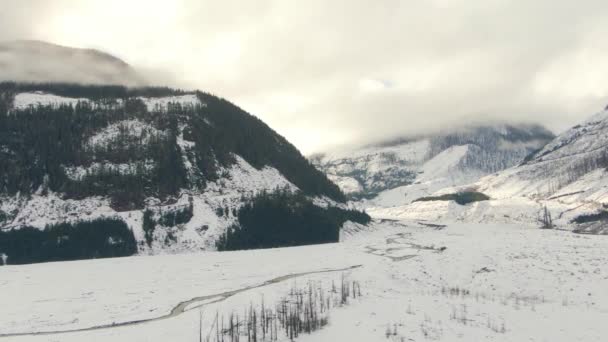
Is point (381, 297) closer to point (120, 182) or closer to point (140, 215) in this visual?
point (140, 215)

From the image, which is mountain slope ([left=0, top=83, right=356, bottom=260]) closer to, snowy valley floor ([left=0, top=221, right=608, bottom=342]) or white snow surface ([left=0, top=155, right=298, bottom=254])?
white snow surface ([left=0, top=155, right=298, bottom=254])

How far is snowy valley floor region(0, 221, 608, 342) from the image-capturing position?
34.0 metres

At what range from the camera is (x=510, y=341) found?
2992 cm

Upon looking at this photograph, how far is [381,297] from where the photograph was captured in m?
46.9

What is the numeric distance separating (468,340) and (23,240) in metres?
134

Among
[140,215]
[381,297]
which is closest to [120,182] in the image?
[140,215]

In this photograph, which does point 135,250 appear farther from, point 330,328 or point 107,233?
point 330,328

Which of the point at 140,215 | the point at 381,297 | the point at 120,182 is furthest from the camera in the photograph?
the point at 120,182

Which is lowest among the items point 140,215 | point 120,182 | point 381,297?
point 381,297

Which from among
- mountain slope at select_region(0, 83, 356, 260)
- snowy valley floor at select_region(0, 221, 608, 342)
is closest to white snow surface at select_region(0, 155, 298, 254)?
mountain slope at select_region(0, 83, 356, 260)

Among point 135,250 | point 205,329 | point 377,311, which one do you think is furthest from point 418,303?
point 135,250

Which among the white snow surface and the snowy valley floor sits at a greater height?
the white snow surface

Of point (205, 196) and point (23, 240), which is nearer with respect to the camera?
point (23, 240)

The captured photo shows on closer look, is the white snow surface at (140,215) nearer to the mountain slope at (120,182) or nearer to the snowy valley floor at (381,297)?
the mountain slope at (120,182)
